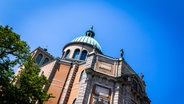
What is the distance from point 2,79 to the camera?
1312 cm

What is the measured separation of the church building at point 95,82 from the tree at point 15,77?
5.19 meters

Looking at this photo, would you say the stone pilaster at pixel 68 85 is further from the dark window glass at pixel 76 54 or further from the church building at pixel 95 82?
the dark window glass at pixel 76 54

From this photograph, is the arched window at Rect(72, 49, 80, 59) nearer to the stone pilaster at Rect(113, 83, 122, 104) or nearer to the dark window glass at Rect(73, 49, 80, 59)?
the dark window glass at Rect(73, 49, 80, 59)

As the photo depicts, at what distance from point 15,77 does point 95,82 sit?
335 inches

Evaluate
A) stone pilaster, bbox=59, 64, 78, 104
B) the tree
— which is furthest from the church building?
the tree

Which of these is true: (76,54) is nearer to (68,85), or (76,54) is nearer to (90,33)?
(90,33)

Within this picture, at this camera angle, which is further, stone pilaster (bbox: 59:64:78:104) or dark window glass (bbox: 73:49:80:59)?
dark window glass (bbox: 73:49:80:59)

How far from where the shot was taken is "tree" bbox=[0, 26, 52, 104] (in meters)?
13.1

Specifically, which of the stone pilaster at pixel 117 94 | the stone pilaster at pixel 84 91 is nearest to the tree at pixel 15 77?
the stone pilaster at pixel 84 91

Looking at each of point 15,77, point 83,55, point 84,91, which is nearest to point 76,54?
point 83,55

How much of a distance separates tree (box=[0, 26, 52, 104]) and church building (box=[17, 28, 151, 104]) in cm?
519

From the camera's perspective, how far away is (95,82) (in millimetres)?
19266

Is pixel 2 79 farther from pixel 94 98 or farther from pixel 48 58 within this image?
pixel 48 58

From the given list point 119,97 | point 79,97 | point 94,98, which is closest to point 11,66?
point 79,97
